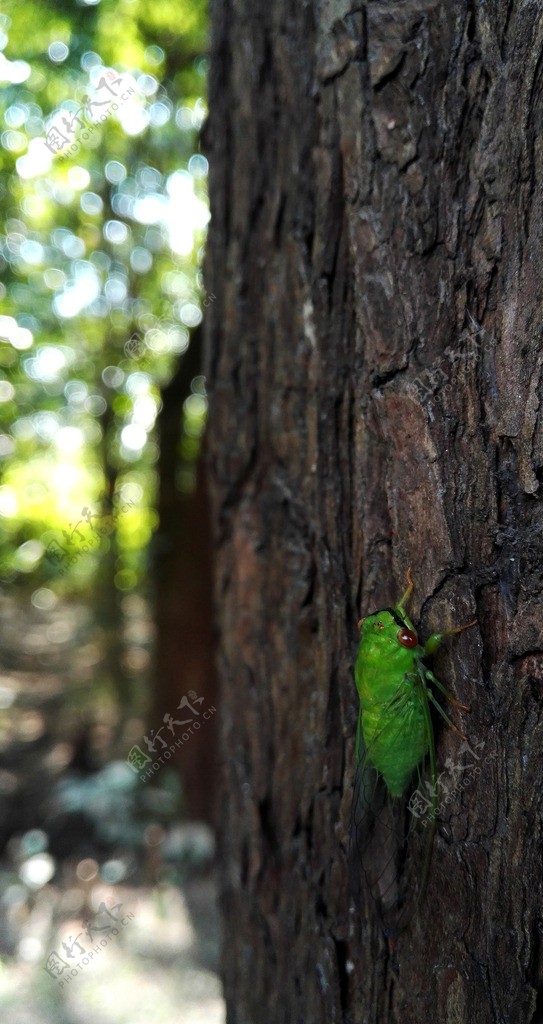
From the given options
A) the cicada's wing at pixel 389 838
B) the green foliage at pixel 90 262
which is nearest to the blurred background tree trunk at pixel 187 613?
the green foliage at pixel 90 262

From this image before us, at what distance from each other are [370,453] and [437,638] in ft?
1.02

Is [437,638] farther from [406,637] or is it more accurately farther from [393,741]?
[393,741]

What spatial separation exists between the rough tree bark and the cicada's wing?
29mm

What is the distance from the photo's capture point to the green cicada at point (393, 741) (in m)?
1.02

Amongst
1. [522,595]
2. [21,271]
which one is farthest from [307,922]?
[21,271]

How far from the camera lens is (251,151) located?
1.40 meters

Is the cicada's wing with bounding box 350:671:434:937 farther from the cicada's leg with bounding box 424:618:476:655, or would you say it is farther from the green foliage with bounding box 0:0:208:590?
the green foliage with bounding box 0:0:208:590

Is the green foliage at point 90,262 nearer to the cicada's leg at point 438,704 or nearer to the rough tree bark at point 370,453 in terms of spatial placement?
the rough tree bark at point 370,453

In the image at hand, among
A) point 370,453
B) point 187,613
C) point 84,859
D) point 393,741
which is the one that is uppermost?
point 370,453

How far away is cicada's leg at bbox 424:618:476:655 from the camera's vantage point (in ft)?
3.22

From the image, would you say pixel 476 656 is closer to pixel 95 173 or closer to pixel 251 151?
pixel 251 151

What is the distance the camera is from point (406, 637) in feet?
3.30

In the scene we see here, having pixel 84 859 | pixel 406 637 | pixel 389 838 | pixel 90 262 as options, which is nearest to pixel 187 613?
pixel 84 859

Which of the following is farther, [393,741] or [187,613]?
[187,613]
